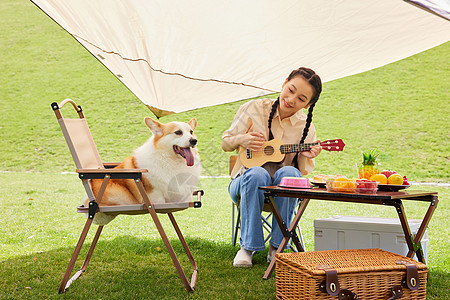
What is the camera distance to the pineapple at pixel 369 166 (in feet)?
7.69

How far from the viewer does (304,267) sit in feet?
5.94

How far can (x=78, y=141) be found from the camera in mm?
2359

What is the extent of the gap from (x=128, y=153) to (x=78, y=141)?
9.27 metres

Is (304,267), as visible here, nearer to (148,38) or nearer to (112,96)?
(148,38)


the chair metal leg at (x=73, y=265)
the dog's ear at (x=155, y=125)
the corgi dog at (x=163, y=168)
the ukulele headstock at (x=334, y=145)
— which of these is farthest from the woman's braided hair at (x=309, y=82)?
the chair metal leg at (x=73, y=265)

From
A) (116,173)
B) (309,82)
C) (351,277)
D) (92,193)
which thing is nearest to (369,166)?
(309,82)

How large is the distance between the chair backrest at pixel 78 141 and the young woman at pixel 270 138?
2.72 ft

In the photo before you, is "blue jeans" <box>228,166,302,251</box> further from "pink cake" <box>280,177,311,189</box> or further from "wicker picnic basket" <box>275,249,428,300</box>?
"wicker picnic basket" <box>275,249,428,300</box>

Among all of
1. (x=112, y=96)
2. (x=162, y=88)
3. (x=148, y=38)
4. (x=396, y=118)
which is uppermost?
(x=148, y=38)

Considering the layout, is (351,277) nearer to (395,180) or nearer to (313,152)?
(395,180)

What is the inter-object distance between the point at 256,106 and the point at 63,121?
1224 mm

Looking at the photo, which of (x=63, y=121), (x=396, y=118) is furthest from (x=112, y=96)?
(x=63, y=121)

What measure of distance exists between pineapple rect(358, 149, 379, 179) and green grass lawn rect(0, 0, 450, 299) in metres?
0.05

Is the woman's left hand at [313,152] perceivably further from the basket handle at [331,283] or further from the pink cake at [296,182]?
the basket handle at [331,283]
